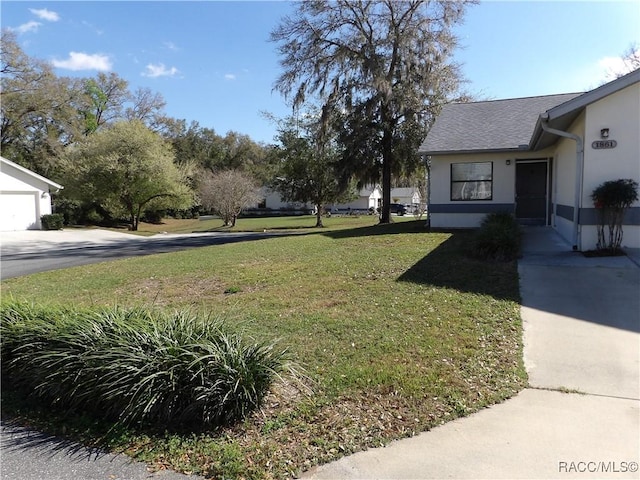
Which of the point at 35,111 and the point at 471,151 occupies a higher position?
the point at 35,111

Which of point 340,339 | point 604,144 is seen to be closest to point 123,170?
point 604,144

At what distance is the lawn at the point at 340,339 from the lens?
3.14 meters

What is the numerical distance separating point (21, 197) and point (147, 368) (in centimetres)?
2817

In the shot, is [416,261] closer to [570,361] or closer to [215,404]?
[570,361]

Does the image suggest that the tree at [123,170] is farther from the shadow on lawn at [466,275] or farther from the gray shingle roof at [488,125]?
the shadow on lawn at [466,275]

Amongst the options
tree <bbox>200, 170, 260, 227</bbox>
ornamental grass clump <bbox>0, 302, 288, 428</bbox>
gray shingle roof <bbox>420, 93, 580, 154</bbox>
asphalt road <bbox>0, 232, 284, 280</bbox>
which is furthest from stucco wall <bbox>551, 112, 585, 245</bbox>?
tree <bbox>200, 170, 260, 227</bbox>

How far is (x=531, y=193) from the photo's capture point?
15531 millimetres

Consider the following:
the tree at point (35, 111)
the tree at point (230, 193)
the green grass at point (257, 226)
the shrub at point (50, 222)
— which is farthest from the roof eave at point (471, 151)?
the tree at point (35, 111)

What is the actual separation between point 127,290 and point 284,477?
258 inches

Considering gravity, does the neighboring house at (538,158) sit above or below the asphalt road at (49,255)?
above

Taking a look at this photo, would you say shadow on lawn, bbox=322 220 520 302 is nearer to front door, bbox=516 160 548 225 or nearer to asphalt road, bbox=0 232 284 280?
front door, bbox=516 160 548 225

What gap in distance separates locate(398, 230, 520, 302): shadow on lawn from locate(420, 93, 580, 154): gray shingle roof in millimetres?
6417

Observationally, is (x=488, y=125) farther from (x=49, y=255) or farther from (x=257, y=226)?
(x=257, y=226)

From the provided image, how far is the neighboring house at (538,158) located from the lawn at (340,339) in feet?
10.5
